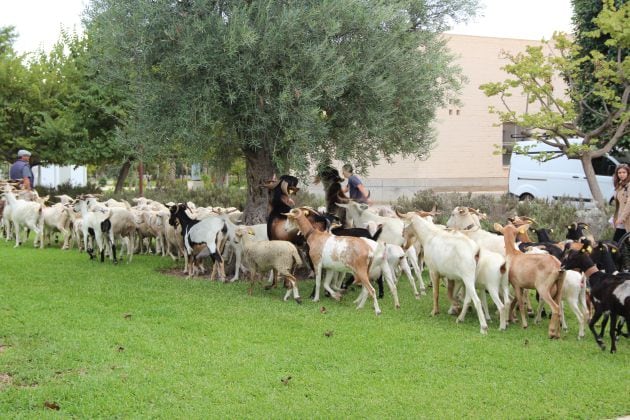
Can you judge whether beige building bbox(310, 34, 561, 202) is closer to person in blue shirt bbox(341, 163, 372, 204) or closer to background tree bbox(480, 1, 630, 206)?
background tree bbox(480, 1, 630, 206)

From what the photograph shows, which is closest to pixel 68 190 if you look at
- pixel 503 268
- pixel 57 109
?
pixel 57 109

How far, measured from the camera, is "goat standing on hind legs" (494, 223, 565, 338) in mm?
8023

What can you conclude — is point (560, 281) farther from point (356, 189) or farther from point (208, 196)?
point (208, 196)

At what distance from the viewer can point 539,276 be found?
8094 millimetres

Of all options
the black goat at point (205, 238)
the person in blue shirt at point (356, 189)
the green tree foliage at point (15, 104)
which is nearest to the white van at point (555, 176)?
the person in blue shirt at point (356, 189)

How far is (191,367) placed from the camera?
6.67 m

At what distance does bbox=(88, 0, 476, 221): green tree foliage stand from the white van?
9601 mm

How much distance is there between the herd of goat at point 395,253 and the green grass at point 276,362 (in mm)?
407

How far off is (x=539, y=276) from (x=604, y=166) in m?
13.8

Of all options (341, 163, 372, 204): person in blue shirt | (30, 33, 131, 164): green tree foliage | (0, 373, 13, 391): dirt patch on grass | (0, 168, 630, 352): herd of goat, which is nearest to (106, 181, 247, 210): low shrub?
(30, 33, 131, 164): green tree foliage

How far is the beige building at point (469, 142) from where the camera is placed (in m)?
31.7

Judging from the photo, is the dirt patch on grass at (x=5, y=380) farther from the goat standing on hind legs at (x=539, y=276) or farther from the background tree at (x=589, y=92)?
the background tree at (x=589, y=92)

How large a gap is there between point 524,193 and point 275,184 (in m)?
13.1

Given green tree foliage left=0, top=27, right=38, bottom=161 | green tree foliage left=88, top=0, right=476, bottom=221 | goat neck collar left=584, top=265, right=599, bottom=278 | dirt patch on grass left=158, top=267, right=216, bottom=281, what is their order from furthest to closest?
green tree foliage left=0, top=27, right=38, bottom=161 → dirt patch on grass left=158, top=267, right=216, bottom=281 → green tree foliage left=88, top=0, right=476, bottom=221 → goat neck collar left=584, top=265, right=599, bottom=278
